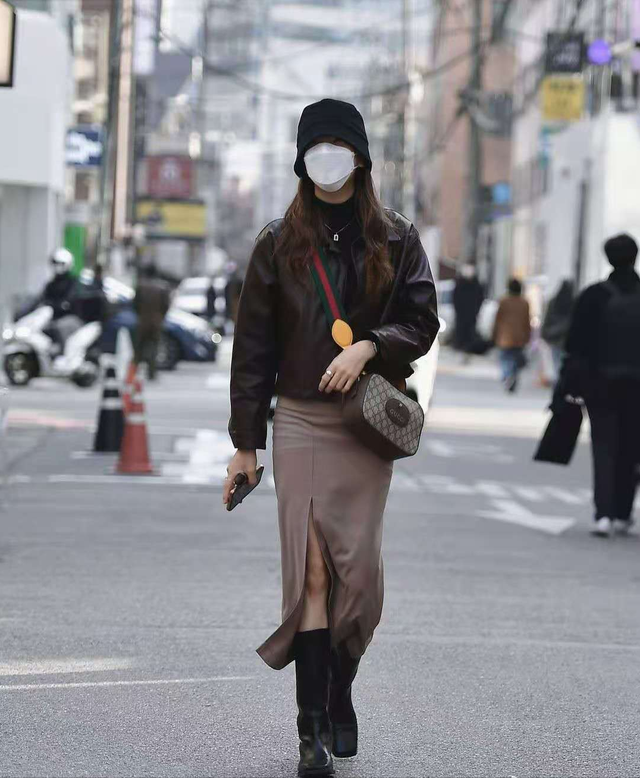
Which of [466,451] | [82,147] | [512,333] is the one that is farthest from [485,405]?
[82,147]

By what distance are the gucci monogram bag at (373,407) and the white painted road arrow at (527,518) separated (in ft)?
24.5

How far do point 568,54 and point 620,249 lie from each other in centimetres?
2734

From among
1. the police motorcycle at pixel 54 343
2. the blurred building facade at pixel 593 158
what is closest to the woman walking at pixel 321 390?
the police motorcycle at pixel 54 343

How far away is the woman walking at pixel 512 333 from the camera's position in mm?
30703

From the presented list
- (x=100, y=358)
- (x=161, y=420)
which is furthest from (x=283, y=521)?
(x=100, y=358)

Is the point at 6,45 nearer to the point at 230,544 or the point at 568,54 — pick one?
the point at 230,544

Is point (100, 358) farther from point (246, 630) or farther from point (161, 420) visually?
point (246, 630)

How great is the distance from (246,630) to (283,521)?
9.15 ft

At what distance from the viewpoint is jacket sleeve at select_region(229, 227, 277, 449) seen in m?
5.74

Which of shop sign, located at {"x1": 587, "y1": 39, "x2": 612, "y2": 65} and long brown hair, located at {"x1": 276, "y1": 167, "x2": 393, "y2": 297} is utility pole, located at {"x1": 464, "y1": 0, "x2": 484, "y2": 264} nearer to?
shop sign, located at {"x1": 587, "y1": 39, "x2": 612, "y2": 65}

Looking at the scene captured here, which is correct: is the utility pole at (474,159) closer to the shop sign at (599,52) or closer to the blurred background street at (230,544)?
the blurred background street at (230,544)

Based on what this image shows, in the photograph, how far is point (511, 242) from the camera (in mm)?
67562

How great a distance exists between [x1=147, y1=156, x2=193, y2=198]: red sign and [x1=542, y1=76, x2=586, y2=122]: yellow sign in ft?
223

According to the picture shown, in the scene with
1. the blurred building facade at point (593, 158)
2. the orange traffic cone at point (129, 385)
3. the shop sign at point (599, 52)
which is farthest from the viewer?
the blurred building facade at point (593, 158)
